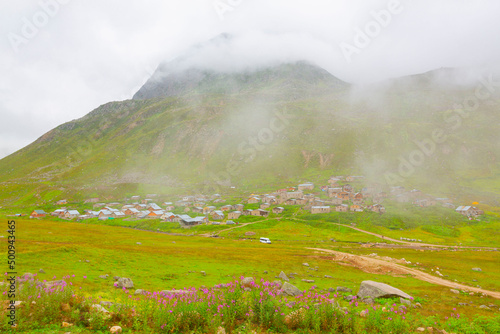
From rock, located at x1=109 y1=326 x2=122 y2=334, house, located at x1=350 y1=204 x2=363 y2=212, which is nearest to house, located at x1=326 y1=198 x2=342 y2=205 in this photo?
house, located at x1=350 y1=204 x2=363 y2=212

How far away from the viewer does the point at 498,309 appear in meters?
25.8

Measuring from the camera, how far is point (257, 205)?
153625 mm

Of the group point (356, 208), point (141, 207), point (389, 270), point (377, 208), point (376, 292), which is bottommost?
point (356, 208)

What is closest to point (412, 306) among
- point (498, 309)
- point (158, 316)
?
point (498, 309)

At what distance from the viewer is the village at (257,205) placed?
135 metres

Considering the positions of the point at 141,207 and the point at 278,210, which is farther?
the point at 141,207

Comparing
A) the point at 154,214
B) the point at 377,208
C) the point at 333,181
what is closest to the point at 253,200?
the point at 154,214

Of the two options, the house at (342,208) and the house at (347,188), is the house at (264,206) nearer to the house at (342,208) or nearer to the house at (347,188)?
the house at (342,208)

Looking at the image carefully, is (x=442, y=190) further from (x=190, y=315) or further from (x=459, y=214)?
(x=190, y=315)

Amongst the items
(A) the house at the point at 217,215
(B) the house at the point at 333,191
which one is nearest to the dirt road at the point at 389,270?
(A) the house at the point at 217,215

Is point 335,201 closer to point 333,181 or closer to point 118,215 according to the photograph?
point 333,181

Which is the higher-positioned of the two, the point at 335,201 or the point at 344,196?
the point at 344,196

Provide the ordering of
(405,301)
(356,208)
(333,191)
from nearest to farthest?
(405,301) → (356,208) → (333,191)

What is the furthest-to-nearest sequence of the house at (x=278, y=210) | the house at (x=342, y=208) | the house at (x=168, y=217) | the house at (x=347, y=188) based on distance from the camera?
the house at (x=347, y=188) < the house at (x=342, y=208) < the house at (x=278, y=210) < the house at (x=168, y=217)
